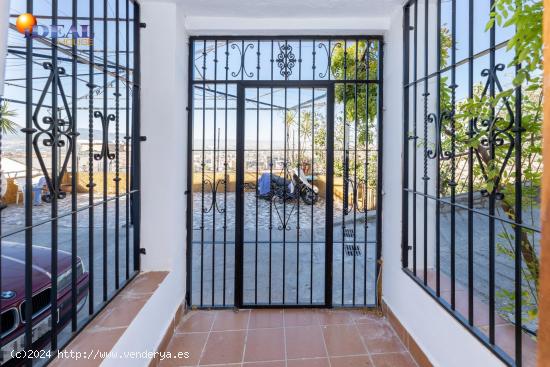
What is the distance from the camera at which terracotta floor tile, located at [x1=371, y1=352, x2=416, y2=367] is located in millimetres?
2004

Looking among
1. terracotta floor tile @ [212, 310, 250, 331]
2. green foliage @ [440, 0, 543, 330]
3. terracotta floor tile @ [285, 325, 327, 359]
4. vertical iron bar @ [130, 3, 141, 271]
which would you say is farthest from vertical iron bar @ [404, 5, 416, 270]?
vertical iron bar @ [130, 3, 141, 271]

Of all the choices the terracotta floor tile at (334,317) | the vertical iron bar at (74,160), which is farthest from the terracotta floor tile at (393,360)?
the vertical iron bar at (74,160)

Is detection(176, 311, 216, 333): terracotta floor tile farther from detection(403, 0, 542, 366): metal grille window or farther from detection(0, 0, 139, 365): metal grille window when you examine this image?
detection(403, 0, 542, 366): metal grille window

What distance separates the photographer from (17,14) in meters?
1.19

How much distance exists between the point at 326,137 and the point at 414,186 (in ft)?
2.70

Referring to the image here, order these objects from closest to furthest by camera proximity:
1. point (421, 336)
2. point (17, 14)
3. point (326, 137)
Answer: point (17, 14) → point (421, 336) → point (326, 137)

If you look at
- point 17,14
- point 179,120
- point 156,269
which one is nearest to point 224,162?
point 179,120

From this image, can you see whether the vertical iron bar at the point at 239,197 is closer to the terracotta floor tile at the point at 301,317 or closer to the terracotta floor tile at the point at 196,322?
the terracotta floor tile at the point at 196,322

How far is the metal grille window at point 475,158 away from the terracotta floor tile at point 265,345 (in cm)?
104

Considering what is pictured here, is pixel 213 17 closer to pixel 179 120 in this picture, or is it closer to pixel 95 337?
pixel 179 120

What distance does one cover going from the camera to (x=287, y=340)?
2254 millimetres

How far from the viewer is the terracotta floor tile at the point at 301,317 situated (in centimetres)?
247

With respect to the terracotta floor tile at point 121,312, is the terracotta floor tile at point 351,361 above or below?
below

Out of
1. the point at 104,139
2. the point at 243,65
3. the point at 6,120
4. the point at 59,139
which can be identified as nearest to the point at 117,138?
the point at 104,139
